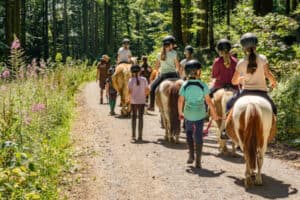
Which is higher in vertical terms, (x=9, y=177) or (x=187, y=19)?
(x=187, y=19)

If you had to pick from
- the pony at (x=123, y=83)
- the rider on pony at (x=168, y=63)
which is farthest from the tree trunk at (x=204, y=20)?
the rider on pony at (x=168, y=63)

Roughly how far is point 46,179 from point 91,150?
351 centimetres

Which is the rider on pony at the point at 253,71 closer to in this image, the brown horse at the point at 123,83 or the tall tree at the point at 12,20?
the brown horse at the point at 123,83

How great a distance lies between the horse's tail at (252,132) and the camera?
7840 millimetres

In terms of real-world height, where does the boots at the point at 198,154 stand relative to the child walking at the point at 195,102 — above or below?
below

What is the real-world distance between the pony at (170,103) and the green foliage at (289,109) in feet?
9.39

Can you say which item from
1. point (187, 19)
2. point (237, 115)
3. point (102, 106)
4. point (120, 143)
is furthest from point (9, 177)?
point (187, 19)

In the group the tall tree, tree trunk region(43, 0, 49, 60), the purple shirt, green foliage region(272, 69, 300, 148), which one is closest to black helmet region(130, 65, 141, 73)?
the purple shirt

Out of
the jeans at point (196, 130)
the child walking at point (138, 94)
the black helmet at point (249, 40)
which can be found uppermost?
the black helmet at point (249, 40)

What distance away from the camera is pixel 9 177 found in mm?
5457

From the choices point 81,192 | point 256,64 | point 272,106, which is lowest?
point 81,192

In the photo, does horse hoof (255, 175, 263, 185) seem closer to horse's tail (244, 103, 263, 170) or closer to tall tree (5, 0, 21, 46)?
horse's tail (244, 103, 263, 170)

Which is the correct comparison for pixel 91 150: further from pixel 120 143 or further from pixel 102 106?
pixel 102 106

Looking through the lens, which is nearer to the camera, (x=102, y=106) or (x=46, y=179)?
(x=46, y=179)
